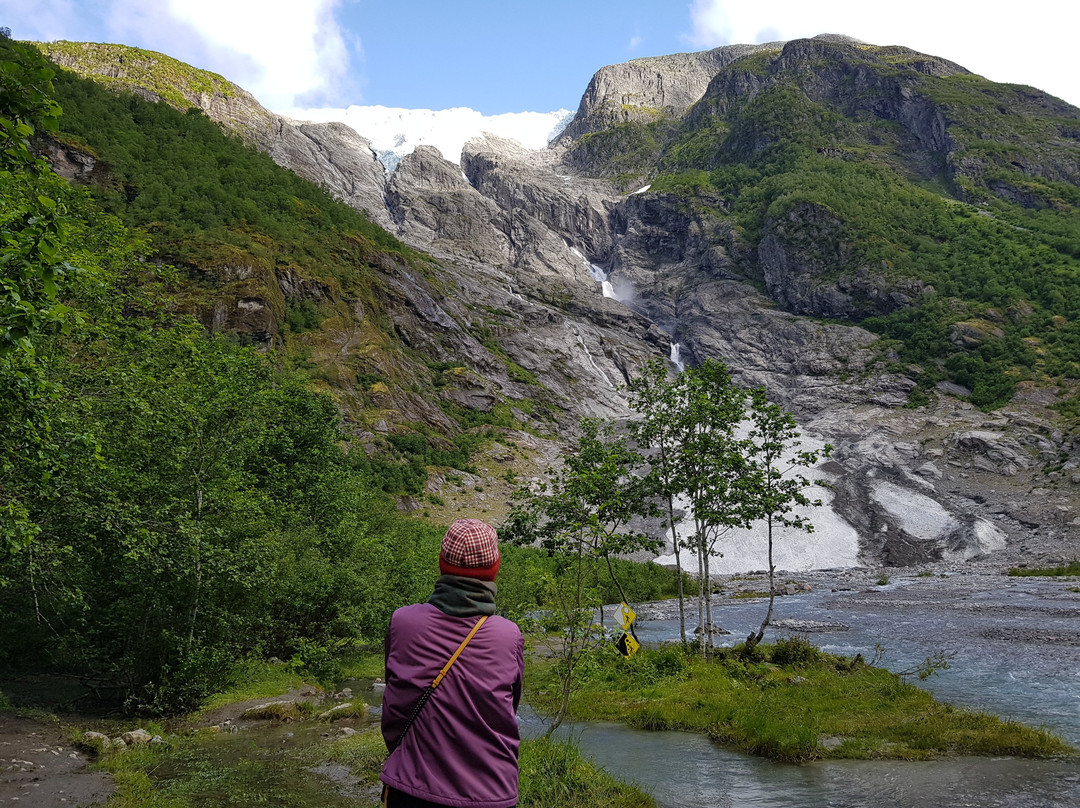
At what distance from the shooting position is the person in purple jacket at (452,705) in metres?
3.36

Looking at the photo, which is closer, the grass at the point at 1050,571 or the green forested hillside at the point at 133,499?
the green forested hillside at the point at 133,499

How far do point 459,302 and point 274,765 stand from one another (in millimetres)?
122977

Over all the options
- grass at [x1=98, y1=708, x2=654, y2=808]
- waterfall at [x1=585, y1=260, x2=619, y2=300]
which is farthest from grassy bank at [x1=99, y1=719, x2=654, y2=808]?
waterfall at [x1=585, y1=260, x2=619, y2=300]

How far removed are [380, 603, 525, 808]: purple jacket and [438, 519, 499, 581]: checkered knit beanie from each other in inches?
9.7

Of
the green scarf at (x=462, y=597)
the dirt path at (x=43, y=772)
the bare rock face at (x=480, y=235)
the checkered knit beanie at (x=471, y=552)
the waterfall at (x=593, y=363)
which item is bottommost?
the dirt path at (x=43, y=772)

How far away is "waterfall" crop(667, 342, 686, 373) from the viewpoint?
153500mm

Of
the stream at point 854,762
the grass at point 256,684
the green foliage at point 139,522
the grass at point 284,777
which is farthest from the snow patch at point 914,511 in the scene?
the grass at point 284,777

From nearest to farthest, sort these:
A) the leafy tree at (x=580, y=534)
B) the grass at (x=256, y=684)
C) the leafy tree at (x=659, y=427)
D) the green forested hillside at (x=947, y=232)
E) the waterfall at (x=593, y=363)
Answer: the leafy tree at (x=580, y=534), the grass at (x=256, y=684), the leafy tree at (x=659, y=427), the green forested hillside at (x=947, y=232), the waterfall at (x=593, y=363)

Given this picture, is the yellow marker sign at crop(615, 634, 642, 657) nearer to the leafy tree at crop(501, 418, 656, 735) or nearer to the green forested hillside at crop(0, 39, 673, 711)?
the leafy tree at crop(501, 418, 656, 735)

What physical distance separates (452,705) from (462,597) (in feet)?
1.78

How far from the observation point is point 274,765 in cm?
1245

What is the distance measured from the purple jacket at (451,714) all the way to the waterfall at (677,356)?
15157 cm

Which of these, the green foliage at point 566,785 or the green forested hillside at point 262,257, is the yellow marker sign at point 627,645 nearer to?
the green foliage at point 566,785

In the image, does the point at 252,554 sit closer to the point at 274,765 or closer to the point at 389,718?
the point at 274,765
